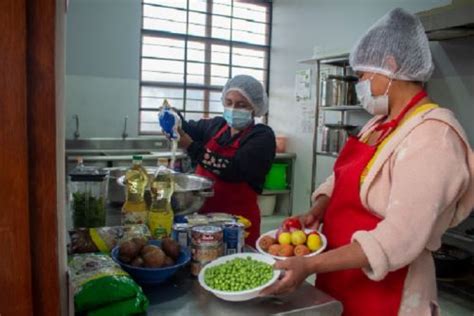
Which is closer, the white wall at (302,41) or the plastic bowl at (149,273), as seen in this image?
the plastic bowl at (149,273)

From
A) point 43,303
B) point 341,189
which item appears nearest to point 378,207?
point 341,189

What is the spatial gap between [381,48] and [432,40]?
2.29 meters

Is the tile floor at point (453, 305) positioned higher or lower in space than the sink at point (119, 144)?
lower

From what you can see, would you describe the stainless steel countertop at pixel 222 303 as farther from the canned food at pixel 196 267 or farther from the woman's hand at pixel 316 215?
the woman's hand at pixel 316 215

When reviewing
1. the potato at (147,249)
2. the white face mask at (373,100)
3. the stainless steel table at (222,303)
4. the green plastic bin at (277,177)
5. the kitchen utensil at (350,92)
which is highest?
the kitchen utensil at (350,92)

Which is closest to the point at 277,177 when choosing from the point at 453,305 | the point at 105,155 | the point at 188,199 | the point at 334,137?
the point at 334,137

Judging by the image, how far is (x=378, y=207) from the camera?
3.42 feet

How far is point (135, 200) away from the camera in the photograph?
4.21ft

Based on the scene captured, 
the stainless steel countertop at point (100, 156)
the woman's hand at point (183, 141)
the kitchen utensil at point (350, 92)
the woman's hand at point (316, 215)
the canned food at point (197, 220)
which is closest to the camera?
the canned food at point (197, 220)

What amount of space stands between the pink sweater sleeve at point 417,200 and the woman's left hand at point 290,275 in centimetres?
15

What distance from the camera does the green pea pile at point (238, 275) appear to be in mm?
926

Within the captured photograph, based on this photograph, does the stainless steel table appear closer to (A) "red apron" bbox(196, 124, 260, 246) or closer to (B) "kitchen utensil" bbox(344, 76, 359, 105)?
(A) "red apron" bbox(196, 124, 260, 246)

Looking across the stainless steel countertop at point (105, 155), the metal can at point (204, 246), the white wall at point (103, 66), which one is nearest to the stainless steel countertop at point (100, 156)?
the stainless steel countertop at point (105, 155)

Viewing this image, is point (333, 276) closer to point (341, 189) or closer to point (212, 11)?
point (341, 189)
